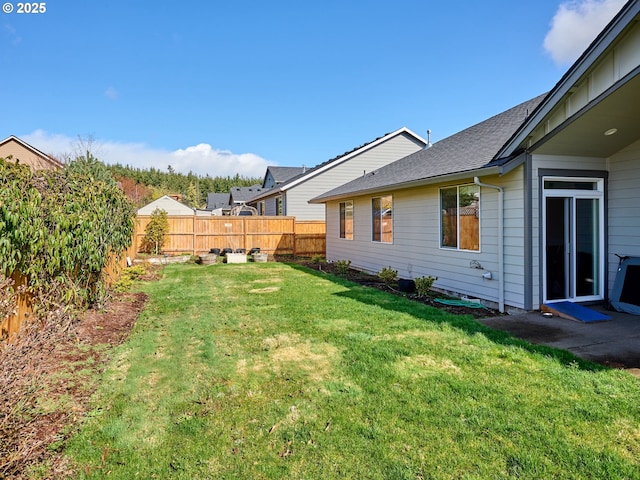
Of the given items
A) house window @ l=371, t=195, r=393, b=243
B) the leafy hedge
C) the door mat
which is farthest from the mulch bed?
the leafy hedge

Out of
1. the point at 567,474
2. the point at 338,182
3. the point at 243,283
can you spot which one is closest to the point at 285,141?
the point at 338,182

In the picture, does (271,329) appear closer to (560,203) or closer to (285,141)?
(560,203)

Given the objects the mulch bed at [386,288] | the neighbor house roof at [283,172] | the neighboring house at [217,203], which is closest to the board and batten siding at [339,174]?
the mulch bed at [386,288]

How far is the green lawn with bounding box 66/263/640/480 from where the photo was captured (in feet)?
8.25

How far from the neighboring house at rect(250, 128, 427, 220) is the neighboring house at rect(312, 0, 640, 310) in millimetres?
11537

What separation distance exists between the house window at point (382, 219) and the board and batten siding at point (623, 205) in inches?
200

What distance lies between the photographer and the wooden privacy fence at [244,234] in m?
17.0

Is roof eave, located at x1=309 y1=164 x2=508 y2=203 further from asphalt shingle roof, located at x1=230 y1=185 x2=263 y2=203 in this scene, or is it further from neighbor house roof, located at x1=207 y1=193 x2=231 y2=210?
neighbor house roof, located at x1=207 y1=193 x2=231 y2=210

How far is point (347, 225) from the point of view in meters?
13.8

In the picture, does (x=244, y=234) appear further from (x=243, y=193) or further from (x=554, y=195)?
(x=243, y=193)

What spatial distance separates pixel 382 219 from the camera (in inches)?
442

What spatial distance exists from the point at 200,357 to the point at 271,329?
137cm

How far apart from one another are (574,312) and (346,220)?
336 inches

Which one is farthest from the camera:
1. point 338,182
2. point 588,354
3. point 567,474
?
point 338,182
